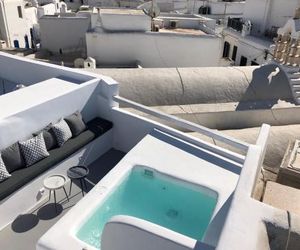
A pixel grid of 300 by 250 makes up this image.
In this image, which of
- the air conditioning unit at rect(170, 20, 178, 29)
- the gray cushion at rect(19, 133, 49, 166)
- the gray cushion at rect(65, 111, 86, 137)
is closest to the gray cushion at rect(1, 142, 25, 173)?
the gray cushion at rect(19, 133, 49, 166)

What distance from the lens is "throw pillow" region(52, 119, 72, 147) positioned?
668 cm

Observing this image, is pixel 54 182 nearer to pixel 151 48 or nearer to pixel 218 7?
pixel 151 48

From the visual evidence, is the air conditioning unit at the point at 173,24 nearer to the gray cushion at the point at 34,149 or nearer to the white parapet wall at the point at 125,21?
the white parapet wall at the point at 125,21

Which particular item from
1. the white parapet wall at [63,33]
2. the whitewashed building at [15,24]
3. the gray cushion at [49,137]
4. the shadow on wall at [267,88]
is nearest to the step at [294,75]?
the shadow on wall at [267,88]

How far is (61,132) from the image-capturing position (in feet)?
22.1

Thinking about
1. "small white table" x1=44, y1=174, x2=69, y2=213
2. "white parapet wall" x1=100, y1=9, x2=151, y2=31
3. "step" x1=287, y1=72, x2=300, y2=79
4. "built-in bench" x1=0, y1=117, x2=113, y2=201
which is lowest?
"step" x1=287, y1=72, x2=300, y2=79

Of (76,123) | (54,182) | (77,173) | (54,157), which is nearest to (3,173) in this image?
(54,182)

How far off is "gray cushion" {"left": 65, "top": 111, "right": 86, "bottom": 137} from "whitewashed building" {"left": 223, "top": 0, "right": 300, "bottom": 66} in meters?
16.4

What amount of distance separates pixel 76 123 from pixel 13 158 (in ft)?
5.64

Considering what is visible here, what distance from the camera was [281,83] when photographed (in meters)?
14.4

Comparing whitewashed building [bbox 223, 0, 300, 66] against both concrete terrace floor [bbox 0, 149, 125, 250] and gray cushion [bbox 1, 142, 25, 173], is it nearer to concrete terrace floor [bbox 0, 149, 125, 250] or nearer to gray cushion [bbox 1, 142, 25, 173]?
concrete terrace floor [bbox 0, 149, 125, 250]

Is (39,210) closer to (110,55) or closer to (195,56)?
(110,55)

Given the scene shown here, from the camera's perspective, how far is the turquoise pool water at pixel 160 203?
5605 millimetres

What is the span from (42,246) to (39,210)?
6.21 ft
